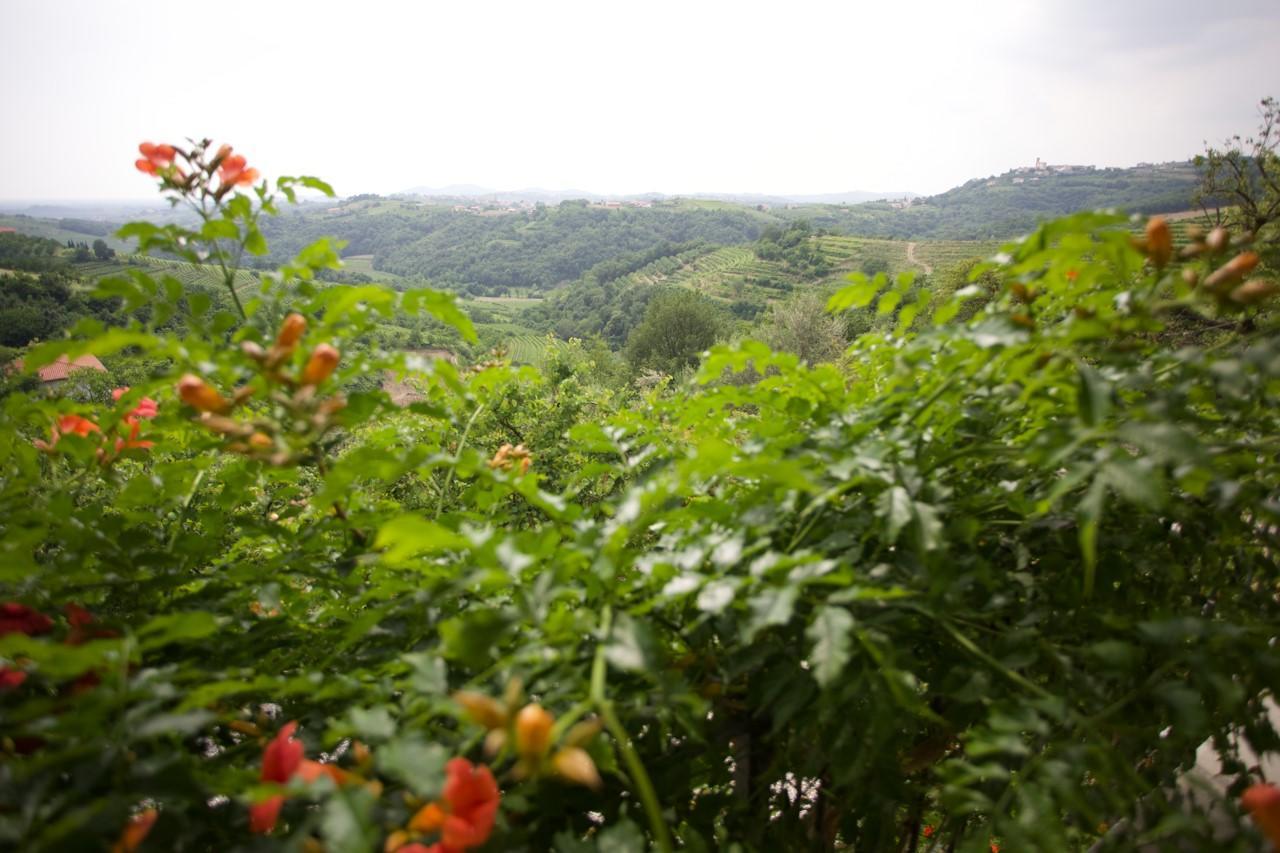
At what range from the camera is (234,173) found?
1.53 metres

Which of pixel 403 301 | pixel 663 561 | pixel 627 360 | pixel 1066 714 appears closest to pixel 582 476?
pixel 663 561

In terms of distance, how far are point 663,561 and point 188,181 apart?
1.59m

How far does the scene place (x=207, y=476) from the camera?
5.53ft

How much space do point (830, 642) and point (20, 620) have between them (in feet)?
4.00

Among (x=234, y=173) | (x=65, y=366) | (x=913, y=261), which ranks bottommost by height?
(x=65, y=366)

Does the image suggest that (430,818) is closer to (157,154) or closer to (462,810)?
(462,810)

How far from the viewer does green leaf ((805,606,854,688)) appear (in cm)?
73

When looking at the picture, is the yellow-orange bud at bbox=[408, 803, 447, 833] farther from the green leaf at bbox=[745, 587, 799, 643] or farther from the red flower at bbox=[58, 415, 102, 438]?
the red flower at bbox=[58, 415, 102, 438]

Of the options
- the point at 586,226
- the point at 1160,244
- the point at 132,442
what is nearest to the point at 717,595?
the point at 1160,244

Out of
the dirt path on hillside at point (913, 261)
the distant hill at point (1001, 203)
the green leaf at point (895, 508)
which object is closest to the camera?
the green leaf at point (895, 508)

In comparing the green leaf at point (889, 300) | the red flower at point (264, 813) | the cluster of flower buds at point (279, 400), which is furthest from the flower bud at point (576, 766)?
the green leaf at point (889, 300)

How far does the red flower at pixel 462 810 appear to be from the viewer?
69 centimetres

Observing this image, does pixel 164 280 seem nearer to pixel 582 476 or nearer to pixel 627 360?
pixel 582 476

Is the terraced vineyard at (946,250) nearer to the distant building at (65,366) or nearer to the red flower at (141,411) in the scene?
the distant building at (65,366)
